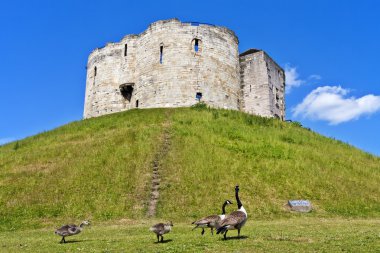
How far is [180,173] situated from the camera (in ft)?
78.0

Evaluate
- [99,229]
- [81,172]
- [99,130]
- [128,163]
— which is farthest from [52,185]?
[99,130]

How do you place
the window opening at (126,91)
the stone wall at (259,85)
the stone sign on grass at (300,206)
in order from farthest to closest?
the stone wall at (259,85) → the window opening at (126,91) → the stone sign on grass at (300,206)

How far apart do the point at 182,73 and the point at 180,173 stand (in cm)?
2073

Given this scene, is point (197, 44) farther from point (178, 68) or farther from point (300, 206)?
point (300, 206)

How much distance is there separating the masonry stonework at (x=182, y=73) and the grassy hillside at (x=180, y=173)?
8.85 m

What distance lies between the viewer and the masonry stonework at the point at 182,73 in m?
42.8

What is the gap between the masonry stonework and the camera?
42.8 m

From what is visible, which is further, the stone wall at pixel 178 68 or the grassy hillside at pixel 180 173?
the stone wall at pixel 178 68

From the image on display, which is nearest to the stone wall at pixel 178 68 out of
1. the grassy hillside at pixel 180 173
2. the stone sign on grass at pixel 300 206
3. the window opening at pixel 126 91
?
the window opening at pixel 126 91

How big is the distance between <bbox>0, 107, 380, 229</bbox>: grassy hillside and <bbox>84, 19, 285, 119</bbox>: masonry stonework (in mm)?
8849

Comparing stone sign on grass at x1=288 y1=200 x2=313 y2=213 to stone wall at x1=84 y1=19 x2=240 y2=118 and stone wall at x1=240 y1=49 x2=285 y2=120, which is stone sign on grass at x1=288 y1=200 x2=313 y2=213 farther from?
stone wall at x1=240 y1=49 x2=285 y2=120

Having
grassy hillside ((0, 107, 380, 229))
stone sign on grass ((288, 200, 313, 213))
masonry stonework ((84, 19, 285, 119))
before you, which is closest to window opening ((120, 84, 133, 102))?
masonry stonework ((84, 19, 285, 119))

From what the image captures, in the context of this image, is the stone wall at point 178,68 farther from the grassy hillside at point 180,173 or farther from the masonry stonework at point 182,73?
the grassy hillside at point 180,173

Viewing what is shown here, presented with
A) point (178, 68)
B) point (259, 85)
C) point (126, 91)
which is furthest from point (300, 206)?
point (126, 91)
